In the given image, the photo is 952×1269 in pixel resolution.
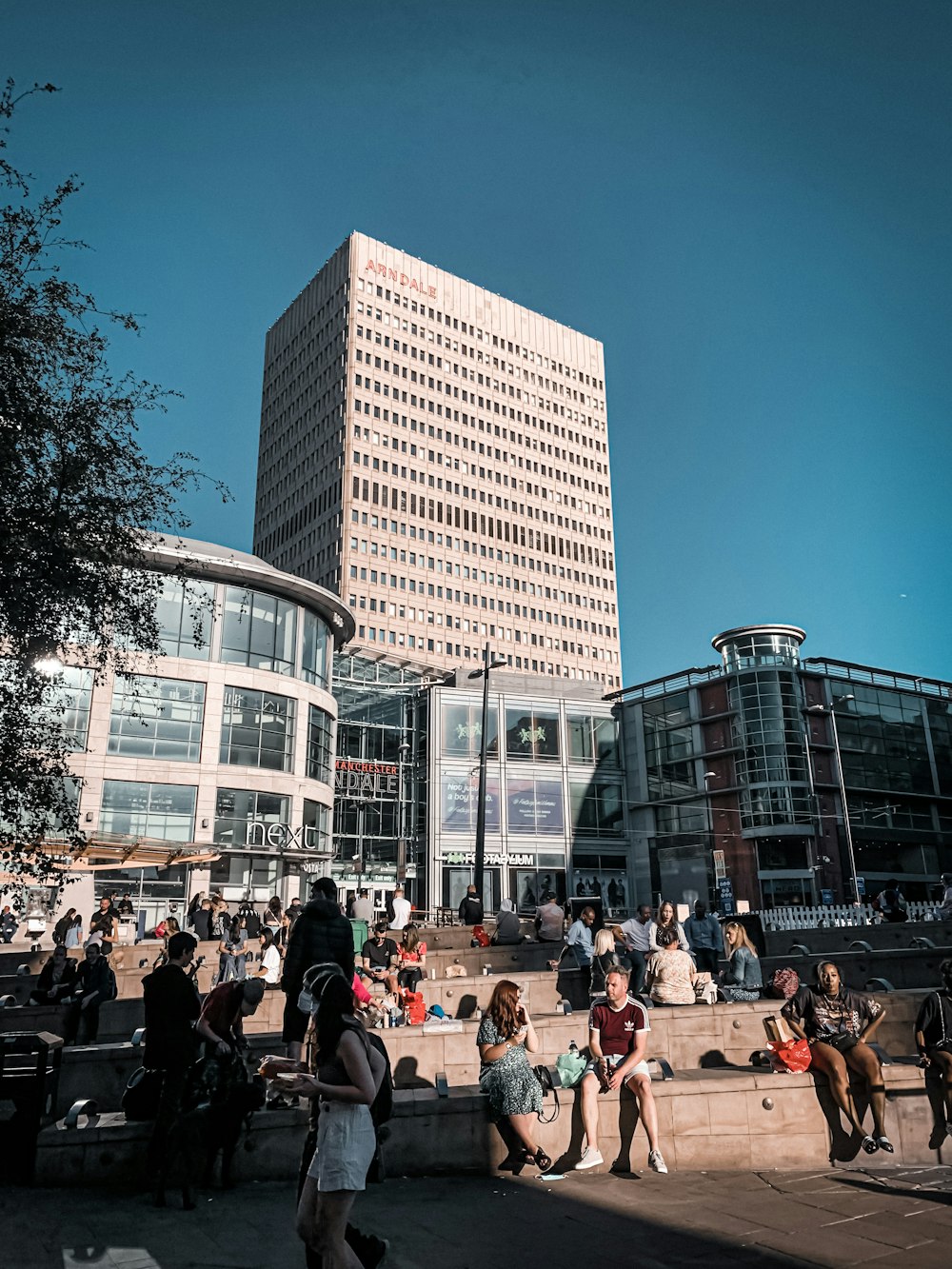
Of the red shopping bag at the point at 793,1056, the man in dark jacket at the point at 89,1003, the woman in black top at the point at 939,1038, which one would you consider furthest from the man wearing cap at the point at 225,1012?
the man in dark jacket at the point at 89,1003

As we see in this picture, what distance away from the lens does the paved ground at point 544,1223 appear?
5590 mm

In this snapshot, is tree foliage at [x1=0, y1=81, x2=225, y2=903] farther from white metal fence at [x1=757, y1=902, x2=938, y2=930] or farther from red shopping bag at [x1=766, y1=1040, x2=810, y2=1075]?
white metal fence at [x1=757, y1=902, x2=938, y2=930]

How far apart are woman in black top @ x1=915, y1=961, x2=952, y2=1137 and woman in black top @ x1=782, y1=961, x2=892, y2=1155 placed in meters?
0.37

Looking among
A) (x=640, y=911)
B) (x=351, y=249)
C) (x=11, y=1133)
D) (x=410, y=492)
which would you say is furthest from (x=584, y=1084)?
(x=351, y=249)

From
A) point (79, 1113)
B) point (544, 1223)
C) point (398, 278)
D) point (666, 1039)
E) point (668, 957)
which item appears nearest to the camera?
point (544, 1223)

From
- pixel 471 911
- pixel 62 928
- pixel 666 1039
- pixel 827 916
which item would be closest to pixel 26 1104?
pixel 666 1039

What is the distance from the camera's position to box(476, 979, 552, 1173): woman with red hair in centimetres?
757

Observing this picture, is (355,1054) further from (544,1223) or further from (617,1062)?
(617,1062)

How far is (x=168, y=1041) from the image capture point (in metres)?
7.11

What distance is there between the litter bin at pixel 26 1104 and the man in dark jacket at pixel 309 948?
1866mm

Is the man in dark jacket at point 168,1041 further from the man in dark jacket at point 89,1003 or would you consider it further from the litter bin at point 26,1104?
the man in dark jacket at point 89,1003

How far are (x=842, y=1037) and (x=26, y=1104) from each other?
22.1ft

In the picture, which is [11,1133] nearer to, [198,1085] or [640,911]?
[198,1085]

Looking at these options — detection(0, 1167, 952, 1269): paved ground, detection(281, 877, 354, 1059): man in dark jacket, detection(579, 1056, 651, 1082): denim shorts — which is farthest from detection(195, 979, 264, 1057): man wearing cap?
detection(579, 1056, 651, 1082): denim shorts
